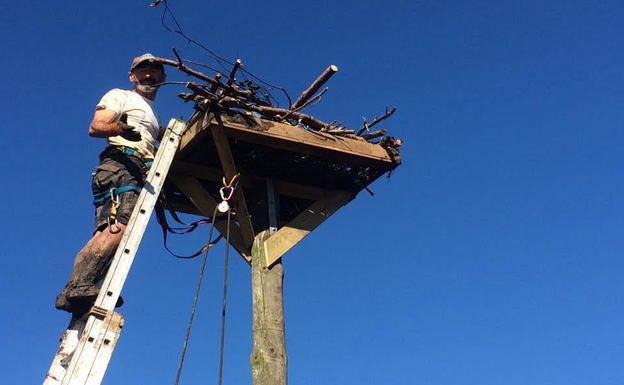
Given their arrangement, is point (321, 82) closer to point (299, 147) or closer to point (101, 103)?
point (299, 147)

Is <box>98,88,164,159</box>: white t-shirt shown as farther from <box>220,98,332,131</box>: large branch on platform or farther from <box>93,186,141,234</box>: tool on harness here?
<box>220,98,332,131</box>: large branch on platform

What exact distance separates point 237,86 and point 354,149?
92 cm

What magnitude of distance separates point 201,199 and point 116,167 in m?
0.92

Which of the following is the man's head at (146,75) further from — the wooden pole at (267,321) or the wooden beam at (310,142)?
the wooden pole at (267,321)

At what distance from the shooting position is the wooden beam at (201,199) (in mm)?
5055

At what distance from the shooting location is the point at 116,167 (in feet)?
14.1

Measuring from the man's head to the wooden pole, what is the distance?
1231 millimetres

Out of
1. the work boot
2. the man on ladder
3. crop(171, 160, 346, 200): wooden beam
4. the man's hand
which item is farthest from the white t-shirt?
the work boot

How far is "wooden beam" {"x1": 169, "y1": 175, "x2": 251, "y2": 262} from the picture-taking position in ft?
16.6

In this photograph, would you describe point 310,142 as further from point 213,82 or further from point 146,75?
point 146,75

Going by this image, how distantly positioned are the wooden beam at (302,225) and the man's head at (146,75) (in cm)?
129

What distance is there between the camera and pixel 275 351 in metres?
4.30

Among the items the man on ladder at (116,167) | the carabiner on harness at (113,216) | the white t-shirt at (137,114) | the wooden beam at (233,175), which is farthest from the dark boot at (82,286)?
the wooden beam at (233,175)

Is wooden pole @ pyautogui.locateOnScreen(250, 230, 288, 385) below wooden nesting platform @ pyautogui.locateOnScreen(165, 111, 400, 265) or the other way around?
below
